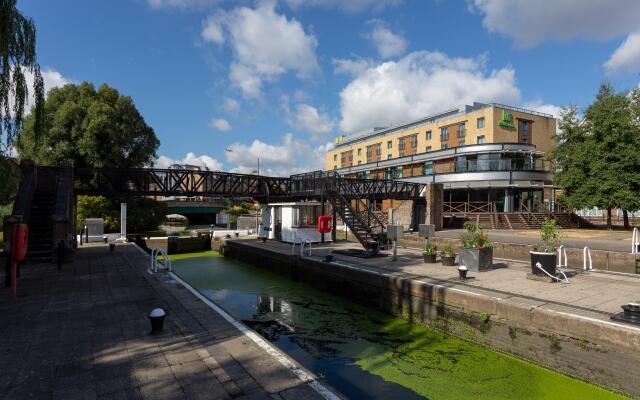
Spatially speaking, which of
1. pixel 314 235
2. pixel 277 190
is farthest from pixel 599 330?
pixel 277 190

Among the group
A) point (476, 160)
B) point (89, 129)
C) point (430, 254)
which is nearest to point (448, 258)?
point (430, 254)

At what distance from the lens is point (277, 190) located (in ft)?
94.9

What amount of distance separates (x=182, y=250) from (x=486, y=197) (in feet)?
105

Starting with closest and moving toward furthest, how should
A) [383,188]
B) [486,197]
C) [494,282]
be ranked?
[494,282] → [383,188] → [486,197]

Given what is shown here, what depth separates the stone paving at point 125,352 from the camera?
4496 millimetres

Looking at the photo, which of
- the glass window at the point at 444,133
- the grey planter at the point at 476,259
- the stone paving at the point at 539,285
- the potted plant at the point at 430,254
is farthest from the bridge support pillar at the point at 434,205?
the glass window at the point at 444,133

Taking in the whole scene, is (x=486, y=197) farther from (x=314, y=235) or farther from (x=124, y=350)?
(x=124, y=350)

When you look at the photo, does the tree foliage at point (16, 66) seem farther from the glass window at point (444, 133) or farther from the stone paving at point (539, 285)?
the glass window at point (444, 133)

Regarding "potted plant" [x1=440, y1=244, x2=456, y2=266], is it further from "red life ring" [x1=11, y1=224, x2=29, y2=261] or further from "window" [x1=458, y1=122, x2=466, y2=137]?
"window" [x1=458, y1=122, x2=466, y2=137]

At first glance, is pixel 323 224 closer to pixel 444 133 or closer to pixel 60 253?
pixel 60 253

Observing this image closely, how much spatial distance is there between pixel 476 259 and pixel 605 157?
26.8 m

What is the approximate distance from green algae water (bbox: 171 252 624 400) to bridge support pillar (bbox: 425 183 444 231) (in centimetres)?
2199

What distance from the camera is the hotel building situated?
125 feet

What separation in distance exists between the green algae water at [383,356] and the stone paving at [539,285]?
62.1 inches
